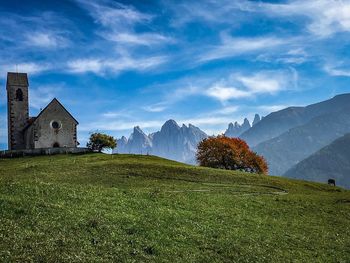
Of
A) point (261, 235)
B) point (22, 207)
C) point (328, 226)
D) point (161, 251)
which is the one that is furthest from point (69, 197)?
point (328, 226)

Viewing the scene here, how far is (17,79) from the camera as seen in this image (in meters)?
119

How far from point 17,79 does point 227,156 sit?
67.3 meters

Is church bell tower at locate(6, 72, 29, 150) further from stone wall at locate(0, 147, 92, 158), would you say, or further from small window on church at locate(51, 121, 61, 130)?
stone wall at locate(0, 147, 92, 158)

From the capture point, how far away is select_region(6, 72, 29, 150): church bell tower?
117 meters

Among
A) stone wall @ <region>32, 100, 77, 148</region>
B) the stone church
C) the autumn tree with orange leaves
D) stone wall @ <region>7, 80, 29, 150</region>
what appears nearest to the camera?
stone wall @ <region>32, 100, 77, 148</region>

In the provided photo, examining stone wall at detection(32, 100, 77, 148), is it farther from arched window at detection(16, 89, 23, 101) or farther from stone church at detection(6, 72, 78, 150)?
arched window at detection(16, 89, 23, 101)

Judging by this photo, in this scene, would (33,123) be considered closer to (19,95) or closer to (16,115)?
(16,115)

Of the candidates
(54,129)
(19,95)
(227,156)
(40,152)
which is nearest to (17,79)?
(19,95)

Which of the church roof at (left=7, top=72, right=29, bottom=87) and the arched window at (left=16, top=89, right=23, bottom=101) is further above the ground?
the church roof at (left=7, top=72, right=29, bottom=87)

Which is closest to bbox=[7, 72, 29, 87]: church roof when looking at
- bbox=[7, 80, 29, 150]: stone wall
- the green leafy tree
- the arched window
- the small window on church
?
bbox=[7, 80, 29, 150]: stone wall

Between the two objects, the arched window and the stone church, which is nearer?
the stone church

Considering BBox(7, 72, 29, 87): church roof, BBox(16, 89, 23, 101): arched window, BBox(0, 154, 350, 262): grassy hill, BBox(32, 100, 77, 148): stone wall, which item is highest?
BBox(7, 72, 29, 87): church roof

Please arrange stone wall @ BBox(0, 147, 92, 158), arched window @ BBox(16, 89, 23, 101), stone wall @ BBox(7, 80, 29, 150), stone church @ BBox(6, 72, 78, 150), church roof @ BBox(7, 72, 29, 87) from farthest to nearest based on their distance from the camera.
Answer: arched window @ BBox(16, 89, 23, 101)
church roof @ BBox(7, 72, 29, 87)
stone wall @ BBox(7, 80, 29, 150)
stone church @ BBox(6, 72, 78, 150)
stone wall @ BBox(0, 147, 92, 158)

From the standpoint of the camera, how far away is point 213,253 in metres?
24.0
